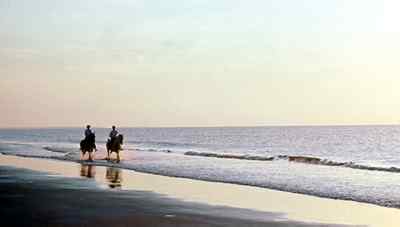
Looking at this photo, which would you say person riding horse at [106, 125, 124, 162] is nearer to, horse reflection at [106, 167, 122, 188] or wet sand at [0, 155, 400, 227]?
horse reflection at [106, 167, 122, 188]

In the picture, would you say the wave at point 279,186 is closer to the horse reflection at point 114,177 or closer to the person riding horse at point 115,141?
the horse reflection at point 114,177

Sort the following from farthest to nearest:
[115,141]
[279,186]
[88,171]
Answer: [115,141]
[88,171]
[279,186]

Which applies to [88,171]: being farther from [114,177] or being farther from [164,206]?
[164,206]

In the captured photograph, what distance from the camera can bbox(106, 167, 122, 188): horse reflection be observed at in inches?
890

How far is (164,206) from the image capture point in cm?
1659

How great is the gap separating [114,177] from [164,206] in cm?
963

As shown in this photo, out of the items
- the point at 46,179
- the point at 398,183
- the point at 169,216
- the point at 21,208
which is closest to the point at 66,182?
the point at 46,179

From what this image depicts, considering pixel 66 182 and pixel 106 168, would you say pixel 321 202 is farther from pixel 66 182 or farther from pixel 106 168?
pixel 106 168

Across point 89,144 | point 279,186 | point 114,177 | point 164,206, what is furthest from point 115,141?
point 164,206

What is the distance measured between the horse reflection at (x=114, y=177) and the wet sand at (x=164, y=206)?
0.04 meters

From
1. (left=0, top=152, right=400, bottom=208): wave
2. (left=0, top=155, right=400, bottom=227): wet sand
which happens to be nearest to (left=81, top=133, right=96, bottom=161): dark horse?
(left=0, top=152, right=400, bottom=208): wave

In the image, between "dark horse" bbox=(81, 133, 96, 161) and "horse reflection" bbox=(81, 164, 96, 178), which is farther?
"dark horse" bbox=(81, 133, 96, 161)

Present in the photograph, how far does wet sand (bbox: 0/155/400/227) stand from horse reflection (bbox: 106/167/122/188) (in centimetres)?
4

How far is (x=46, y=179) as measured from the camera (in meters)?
24.3
